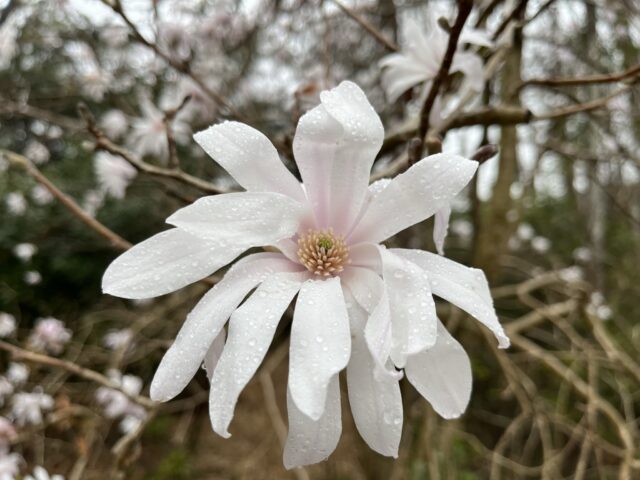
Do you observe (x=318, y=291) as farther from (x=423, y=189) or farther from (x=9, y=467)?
(x=9, y=467)

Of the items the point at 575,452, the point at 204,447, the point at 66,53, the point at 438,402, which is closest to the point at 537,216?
the point at 575,452

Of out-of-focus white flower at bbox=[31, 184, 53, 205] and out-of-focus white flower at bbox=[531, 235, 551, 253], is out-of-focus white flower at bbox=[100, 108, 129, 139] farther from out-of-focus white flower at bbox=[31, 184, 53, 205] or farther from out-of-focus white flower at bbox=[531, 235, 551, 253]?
out-of-focus white flower at bbox=[531, 235, 551, 253]

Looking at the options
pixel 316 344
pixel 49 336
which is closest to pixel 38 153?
pixel 49 336

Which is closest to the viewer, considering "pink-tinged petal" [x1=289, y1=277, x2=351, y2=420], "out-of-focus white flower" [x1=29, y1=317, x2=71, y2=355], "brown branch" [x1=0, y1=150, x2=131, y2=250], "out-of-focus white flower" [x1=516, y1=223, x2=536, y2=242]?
"pink-tinged petal" [x1=289, y1=277, x2=351, y2=420]

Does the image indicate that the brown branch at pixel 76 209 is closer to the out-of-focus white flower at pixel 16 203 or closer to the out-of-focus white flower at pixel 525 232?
the out-of-focus white flower at pixel 16 203

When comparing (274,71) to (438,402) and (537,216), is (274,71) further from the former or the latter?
(438,402)

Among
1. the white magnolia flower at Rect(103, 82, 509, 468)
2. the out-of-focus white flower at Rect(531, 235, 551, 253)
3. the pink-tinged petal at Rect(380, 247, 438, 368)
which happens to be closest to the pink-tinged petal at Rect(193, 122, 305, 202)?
the white magnolia flower at Rect(103, 82, 509, 468)
